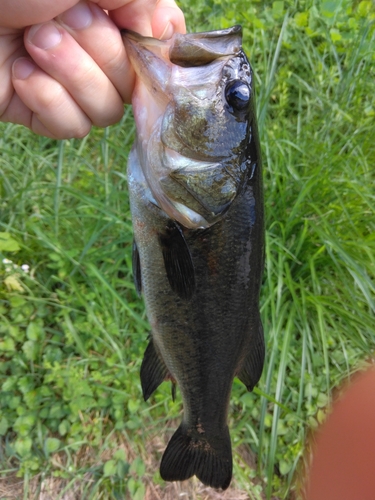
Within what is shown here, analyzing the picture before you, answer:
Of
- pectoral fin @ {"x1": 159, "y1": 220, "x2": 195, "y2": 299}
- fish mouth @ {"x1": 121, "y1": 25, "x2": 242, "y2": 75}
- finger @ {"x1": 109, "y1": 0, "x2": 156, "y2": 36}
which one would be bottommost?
pectoral fin @ {"x1": 159, "y1": 220, "x2": 195, "y2": 299}

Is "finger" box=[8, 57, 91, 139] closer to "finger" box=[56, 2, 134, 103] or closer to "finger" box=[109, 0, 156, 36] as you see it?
"finger" box=[56, 2, 134, 103]

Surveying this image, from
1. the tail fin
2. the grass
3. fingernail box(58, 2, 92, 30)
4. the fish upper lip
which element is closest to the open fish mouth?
the fish upper lip

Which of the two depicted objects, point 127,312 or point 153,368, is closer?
point 153,368

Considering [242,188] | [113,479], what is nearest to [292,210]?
[242,188]

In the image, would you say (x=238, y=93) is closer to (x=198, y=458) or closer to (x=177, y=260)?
(x=177, y=260)

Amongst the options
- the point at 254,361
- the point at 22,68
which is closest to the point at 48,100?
the point at 22,68

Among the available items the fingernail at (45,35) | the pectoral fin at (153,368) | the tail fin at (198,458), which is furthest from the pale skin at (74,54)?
the tail fin at (198,458)

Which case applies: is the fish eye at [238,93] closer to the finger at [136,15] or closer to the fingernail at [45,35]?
the finger at [136,15]

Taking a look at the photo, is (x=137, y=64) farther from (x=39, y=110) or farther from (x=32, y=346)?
(x=32, y=346)
